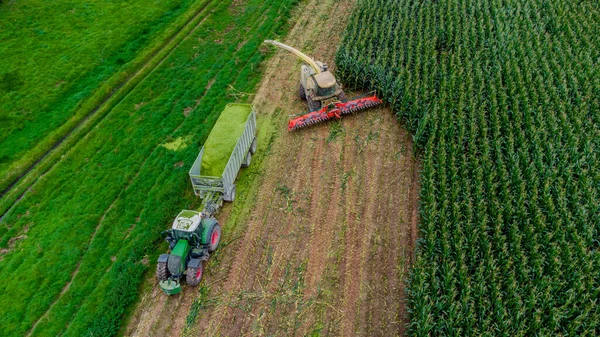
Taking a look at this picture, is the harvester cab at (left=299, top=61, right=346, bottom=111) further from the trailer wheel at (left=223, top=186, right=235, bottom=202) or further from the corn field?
the trailer wheel at (left=223, top=186, right=235, bottom=202)

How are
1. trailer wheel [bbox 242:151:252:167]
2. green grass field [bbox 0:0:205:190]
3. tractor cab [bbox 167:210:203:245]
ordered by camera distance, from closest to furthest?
1. tractor cab [bbox 167:210:203:245]
2. trailer wheel [bbox 242:151:252:167]
3. green grass field [bbox 0:0:205:190]

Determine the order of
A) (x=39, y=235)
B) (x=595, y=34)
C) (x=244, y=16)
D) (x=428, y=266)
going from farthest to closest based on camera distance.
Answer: (x=244, y=16), (x=595, y=34), (x=39, y=235), (x=428, y=266)

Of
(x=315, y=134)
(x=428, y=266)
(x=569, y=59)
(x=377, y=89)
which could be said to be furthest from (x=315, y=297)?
(x=569, y=59)

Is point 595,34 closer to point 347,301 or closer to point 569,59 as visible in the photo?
point 569,59

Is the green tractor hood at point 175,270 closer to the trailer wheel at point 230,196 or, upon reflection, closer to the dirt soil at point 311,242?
the dirt soil at point 311,242

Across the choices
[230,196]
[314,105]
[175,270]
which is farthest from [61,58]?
[175,270]

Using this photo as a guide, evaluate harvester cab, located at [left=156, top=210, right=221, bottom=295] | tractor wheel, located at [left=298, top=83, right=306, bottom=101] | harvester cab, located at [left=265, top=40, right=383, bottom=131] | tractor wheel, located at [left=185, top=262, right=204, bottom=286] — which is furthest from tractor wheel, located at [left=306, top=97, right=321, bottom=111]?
tractor wheel, located at [left=185, top=262, right=204, bottom=286]
